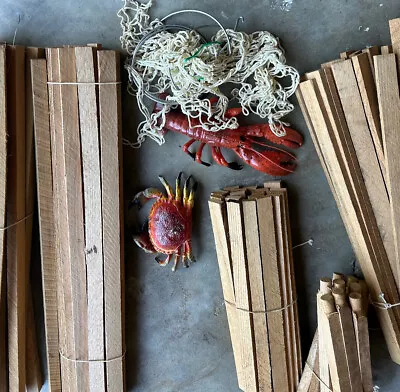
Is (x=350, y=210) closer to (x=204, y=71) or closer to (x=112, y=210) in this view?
(x=204, y=71)

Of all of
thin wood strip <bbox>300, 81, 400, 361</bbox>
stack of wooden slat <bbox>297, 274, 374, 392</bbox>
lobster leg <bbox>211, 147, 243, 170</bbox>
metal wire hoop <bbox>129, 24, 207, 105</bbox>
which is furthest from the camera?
lobster leg <bbox>211, 147, 243, 170</bbox>

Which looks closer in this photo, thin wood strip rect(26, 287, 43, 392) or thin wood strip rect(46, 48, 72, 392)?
thin wood strip rect(46, 48, 72, 392)

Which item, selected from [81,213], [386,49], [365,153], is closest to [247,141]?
[365,153]

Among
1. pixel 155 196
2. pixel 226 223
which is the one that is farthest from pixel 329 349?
pixel 155 196

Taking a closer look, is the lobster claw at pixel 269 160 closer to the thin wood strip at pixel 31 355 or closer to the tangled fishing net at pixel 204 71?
the tangled fishing net at pixel 204 71

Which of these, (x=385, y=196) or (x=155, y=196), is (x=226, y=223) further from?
(x=385, y=196)

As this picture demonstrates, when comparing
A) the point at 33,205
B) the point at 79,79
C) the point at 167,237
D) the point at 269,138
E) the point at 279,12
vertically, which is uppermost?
the point at 279,12

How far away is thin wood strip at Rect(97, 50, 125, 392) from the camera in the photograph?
254cm

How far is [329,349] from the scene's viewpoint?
2400 mm

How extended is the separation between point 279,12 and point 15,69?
1.53 meters

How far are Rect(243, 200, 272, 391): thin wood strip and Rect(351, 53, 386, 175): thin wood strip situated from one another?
723mm

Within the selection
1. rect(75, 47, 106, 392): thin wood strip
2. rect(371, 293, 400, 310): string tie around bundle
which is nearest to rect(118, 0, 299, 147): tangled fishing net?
rect(75, 47, 106, 392): thin wood strip

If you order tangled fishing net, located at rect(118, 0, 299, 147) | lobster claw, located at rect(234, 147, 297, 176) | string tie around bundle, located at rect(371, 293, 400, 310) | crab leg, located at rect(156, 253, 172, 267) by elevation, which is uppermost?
tangled fishing net, located at rect(118, 0, 299, 147)

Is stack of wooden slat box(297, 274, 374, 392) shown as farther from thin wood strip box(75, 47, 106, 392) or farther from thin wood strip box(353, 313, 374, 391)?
thin wood strip box(75, 47, 106, 392)
